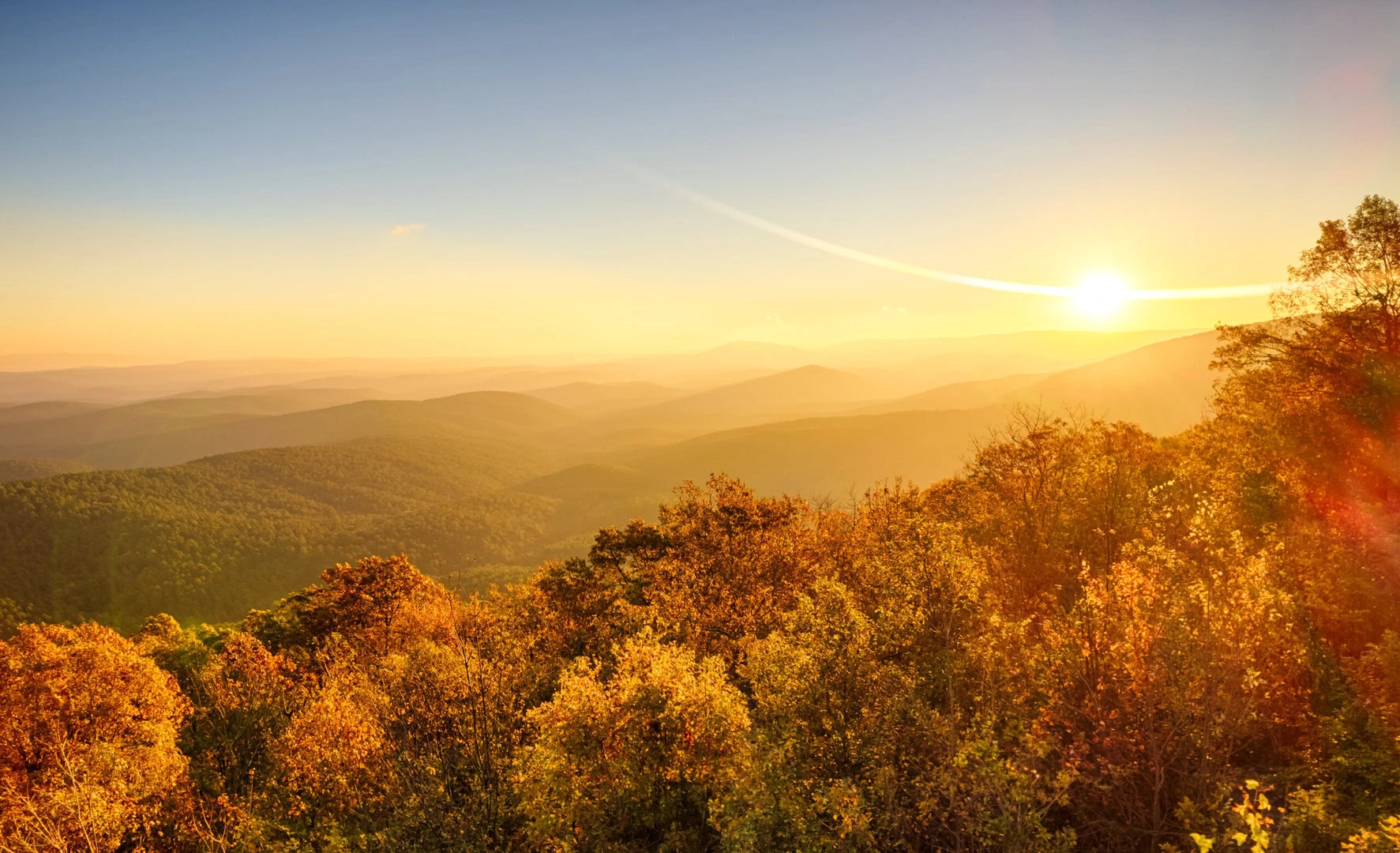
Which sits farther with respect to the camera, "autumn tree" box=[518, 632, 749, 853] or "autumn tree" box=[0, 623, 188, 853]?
"autumn tree" box=[0, 623, 188, 853]

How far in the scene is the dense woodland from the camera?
18250 mm

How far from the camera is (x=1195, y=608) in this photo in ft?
61.8

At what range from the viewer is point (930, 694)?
71.5 feet

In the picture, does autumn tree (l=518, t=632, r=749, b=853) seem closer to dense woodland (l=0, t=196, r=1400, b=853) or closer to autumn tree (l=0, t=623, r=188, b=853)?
dense woodland (l=0, t=196, r=1400, b=853)

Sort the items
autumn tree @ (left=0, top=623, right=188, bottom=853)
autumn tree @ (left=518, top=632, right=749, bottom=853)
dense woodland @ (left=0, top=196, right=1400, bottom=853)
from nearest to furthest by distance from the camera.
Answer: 1. dense woodland @ (left=0, top=196, right=1400, bottom=853)
2. autumn tree @ (left=518, top=632, right=749, bottom=853)
3. autumn tree @ (left=0, top=623, right=188, bottom=853)

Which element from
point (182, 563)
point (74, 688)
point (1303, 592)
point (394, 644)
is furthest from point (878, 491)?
point (182, 563)

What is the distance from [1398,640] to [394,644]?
68617mm

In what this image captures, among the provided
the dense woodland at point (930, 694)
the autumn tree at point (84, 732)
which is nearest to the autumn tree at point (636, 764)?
the dense woodland at point (930, 694)

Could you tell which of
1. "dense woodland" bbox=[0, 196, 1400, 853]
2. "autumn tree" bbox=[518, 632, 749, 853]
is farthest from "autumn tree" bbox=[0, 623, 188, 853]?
"autumn tree" bbox=[518, 632, 749, 853]

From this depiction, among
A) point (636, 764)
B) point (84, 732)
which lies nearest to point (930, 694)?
point (636, 764)

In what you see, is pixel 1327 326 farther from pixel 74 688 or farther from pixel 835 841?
pixel 74 688

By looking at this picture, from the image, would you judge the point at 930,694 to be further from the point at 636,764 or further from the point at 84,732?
the point at 84,732

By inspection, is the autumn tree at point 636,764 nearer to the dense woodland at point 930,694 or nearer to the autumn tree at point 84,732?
the dense woodland at point 930,694

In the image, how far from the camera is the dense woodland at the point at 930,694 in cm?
1825
